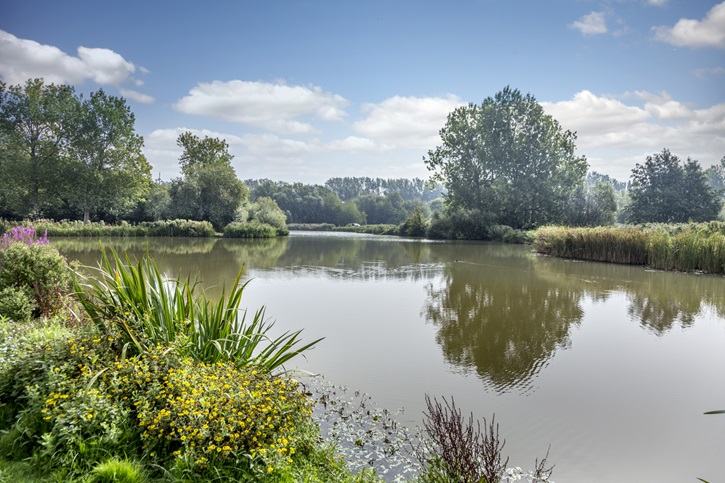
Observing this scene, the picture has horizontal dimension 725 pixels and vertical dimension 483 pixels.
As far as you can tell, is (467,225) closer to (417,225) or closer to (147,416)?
(417,225)

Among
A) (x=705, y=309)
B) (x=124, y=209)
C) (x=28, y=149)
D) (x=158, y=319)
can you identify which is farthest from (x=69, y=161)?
(x=705, y=309)

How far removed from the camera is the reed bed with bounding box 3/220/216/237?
30.6m

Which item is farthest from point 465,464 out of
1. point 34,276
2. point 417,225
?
point 417,225

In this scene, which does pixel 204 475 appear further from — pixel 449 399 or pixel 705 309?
pixel 705 309

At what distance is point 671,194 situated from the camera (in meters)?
41.6

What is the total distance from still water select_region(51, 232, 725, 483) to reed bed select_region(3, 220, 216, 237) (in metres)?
22.2

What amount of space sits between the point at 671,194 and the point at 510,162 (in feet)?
48.8

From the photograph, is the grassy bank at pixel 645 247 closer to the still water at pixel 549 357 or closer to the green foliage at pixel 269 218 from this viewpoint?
the still water at pixel 549 357

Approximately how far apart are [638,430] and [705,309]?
7778mm

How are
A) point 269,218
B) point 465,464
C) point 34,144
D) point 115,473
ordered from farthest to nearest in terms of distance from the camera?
1. point 269,218
2. point 34,144
3. point 465,464
4. point 115,473

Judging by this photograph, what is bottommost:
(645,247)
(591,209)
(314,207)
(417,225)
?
(645,247)

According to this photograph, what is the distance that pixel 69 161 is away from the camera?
33875mm

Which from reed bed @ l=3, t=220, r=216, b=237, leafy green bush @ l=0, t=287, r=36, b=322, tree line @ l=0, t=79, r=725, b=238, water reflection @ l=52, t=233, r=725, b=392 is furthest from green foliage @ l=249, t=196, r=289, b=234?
leafy green bush @ l=0, t=287, r=36, b=322

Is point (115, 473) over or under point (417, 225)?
under
